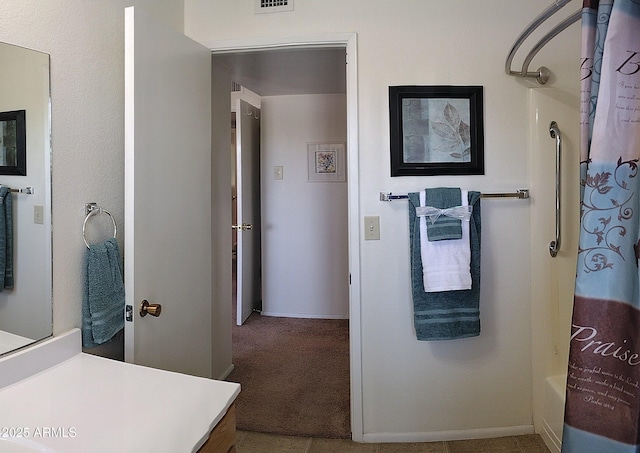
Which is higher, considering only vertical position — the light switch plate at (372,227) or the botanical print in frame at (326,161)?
the botanical print in frame at (326,161)

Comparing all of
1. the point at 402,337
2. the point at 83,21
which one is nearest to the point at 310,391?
the point at 402,337

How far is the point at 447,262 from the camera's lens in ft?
6.02

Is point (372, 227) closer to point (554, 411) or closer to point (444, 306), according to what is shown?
point (444, 306)

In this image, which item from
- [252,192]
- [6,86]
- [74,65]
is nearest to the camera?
[6,86]

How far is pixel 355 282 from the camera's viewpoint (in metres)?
1.98

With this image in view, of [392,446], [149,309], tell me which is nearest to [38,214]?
[149,309]

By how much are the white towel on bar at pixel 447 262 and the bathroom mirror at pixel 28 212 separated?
4.72ft

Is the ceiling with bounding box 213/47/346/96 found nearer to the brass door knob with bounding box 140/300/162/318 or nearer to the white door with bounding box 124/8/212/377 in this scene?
the white door with bounding box 124/8/212/377

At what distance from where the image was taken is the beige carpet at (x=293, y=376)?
7.21 feet

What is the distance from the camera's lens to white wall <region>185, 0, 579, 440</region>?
1917mm

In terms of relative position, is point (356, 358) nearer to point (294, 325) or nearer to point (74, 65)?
point (74, 65)

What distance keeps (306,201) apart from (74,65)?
9.01 ft

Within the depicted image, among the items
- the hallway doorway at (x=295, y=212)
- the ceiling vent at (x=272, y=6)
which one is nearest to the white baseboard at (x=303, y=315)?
the hallway doorway at (x=295, y=212)

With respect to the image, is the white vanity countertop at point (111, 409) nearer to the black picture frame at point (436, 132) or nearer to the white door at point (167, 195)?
the white door at point (167, 195)
